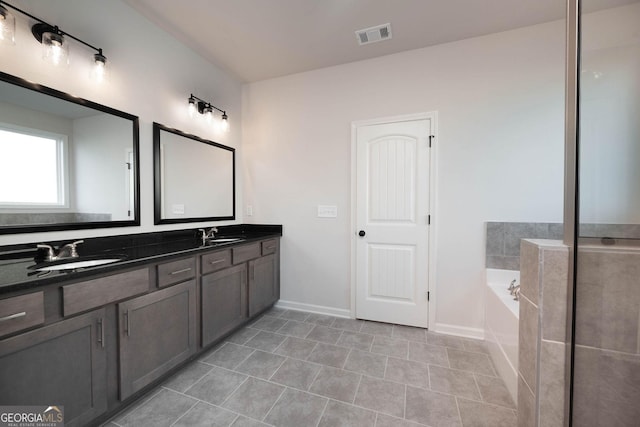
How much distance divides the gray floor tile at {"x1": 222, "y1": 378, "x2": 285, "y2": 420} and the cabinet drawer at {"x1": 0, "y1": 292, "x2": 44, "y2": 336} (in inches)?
42.4

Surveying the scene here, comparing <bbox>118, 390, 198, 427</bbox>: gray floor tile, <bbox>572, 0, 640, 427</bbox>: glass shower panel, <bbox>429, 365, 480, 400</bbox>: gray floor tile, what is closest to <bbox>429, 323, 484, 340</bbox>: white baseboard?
<bbox>429, 365, 480, 400</bbox>: gray floor tile

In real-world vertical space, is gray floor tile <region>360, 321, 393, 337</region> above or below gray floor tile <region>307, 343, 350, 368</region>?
below

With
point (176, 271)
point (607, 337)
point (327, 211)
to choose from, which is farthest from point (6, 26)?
point (607, 337)

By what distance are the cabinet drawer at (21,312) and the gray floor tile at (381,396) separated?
5.61 ft

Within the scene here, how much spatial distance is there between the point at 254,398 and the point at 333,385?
1.74 feet

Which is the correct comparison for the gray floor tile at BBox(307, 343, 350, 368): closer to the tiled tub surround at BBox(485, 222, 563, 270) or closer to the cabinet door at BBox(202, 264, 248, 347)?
the cabinet door at BBox(202, 264, 248, 347)

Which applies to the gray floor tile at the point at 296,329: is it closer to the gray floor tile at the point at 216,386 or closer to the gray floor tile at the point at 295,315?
the gray floor tile at the point at 295,315

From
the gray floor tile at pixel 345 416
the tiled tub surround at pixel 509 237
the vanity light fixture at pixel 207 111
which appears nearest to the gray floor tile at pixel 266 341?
the gray floor tile at pixel 345 416

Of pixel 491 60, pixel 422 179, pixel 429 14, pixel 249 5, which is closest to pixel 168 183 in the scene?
pixel 249 5

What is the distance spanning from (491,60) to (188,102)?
2954 mm

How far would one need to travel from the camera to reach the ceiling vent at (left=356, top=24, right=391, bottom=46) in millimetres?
2141

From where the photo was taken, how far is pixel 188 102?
7.89ft

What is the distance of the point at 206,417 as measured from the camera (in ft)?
4.56

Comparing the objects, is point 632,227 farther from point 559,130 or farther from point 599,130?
point 559,130
